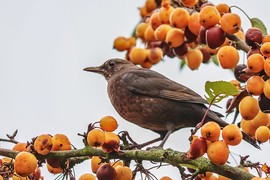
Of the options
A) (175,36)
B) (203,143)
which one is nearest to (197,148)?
(203,143)

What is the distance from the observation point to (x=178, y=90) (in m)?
4.97

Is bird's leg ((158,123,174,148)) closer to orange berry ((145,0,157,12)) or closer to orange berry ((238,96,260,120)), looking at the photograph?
orange berry ((145,0,157,12))

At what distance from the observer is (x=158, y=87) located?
507cm

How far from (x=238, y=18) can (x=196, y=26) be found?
17.4 inches

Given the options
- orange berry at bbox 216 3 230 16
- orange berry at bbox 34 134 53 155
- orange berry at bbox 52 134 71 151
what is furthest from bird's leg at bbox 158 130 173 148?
orange berry at bbox 34 134 53 155

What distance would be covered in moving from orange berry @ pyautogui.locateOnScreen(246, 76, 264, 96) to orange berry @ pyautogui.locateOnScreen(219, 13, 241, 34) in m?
0.58

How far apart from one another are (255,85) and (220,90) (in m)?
0.17

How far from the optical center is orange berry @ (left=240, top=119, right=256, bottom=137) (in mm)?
3222

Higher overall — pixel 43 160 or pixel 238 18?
pixel 238 18

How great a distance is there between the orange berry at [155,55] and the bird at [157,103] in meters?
0.23

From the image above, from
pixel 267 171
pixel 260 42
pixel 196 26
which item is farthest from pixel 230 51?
pixel 267 171

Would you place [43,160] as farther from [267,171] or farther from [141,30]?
[141,30]

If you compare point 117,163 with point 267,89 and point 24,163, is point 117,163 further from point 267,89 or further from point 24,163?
point 267,89

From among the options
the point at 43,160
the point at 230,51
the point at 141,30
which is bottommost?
the point at 43,160
